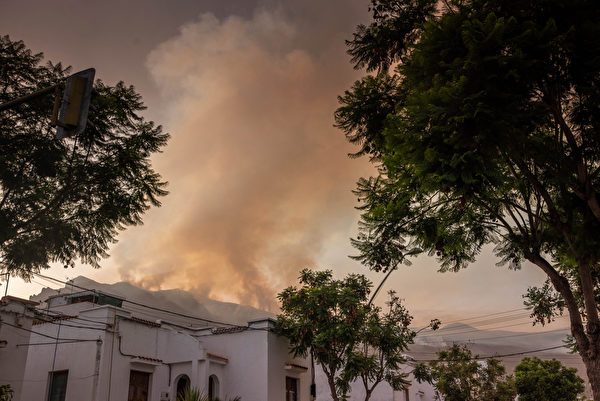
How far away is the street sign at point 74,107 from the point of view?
266 inches

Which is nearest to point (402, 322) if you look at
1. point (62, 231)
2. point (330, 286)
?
point (330, 286)

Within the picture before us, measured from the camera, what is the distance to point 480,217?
1335cm

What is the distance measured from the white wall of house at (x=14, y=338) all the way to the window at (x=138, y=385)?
4256 mm

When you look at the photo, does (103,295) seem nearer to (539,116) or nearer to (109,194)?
(109,194)

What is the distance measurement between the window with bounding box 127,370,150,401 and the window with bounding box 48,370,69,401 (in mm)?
2554

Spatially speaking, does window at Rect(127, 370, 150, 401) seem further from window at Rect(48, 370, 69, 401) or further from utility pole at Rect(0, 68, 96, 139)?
utility pole at Rect(0, 68, 96, 139)

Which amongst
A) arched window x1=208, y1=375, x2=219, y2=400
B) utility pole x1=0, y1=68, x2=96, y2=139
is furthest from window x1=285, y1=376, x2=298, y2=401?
utility pole x1=0, y1=68, x2=96, y2=139

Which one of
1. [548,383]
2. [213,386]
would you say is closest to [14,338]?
[213,386]

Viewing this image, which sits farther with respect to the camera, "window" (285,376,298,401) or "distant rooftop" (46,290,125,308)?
"distant rooftop" (46,290,125,308)

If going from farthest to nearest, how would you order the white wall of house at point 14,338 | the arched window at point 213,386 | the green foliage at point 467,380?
1. the green foliage at point 467,380
2. the arched window at point 213,386
3. the white wall of house at point 14,338

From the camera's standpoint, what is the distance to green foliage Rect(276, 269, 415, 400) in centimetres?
2086

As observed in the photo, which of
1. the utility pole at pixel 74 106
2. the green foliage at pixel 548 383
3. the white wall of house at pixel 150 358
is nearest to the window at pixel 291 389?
the white wall of house at pixel 150 358

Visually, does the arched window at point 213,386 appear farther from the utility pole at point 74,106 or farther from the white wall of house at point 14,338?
the utility pole at point 74,106

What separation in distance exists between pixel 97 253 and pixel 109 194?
100 inches
